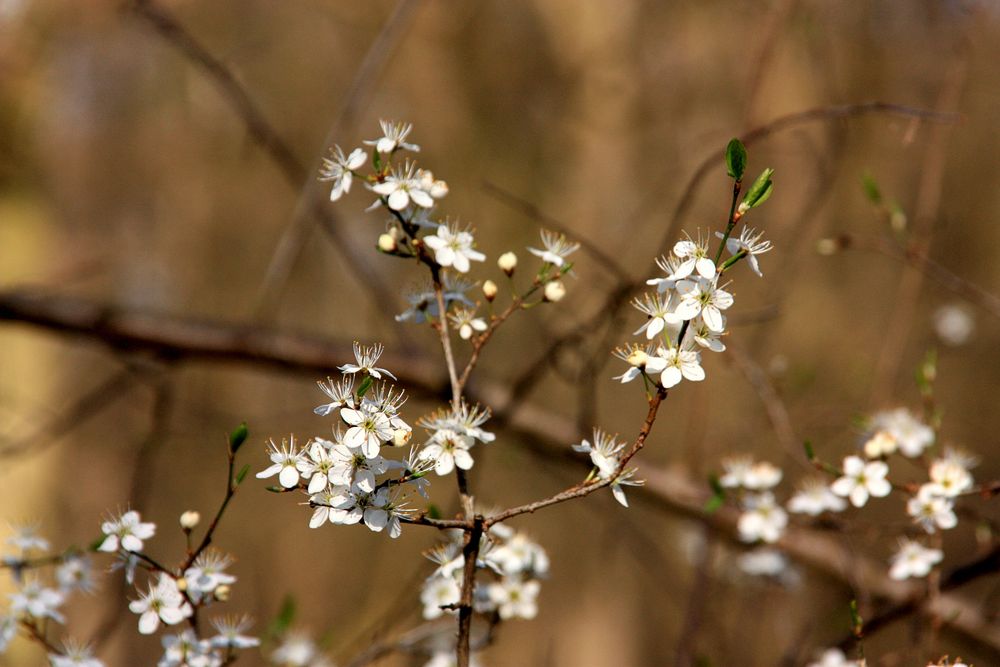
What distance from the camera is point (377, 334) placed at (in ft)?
11.4

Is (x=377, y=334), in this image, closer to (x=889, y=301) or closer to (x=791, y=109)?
(x=791, y=109)

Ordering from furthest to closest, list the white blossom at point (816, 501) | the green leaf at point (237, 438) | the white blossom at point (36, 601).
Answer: the white blossom at point (816, 501)
the white blossom at point (36, 601)
the green leaf at point (237, 438)

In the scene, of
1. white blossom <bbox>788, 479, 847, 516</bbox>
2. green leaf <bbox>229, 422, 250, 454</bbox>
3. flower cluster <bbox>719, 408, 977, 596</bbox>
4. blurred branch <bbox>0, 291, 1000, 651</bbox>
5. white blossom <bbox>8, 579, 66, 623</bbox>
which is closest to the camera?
green leaf <bbox>229, 422, 250, 454</bbox>

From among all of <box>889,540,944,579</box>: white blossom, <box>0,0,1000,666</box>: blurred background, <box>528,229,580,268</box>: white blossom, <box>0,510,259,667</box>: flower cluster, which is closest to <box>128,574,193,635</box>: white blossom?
<box>0,510,259,667</box>: flower cluster

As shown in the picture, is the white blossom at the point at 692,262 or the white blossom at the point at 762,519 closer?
the white blossom at the point at 692,262

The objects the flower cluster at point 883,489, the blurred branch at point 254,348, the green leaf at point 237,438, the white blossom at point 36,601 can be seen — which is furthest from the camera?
the blurred branch at point 254,348

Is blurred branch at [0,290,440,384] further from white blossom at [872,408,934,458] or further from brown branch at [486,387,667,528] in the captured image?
brown branch at [486,387,667,528]

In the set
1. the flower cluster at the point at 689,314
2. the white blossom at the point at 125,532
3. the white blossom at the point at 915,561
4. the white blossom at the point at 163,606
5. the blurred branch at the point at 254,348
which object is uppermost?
the blurred branch at the point at 254,348

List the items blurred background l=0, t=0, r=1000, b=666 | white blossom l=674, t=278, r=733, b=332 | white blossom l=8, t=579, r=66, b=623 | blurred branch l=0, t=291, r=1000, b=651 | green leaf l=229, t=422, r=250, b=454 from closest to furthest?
white blossom l=674, t=278, r=733, b=332 < green leaf l=229, t=422, r=250, b=454 < white blossom l=8, t=579, r=66, b=623 < blurred branch l=0, t=291, r=1000, b=651 < blurred background l=0, t=0, r=1000, b=666

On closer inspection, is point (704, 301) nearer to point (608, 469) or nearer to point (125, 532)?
point (608, 469)

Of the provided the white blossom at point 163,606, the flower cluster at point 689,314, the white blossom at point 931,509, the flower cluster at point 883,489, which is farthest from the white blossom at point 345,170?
the white blossom at point 931,509

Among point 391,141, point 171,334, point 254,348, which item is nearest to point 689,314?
point 391,141

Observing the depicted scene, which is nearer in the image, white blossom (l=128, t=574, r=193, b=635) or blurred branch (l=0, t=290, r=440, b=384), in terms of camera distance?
white blossom (l=128, t=574, r=193, b=635)

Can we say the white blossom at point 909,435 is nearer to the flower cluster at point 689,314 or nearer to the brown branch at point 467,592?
the flower cluster at point 689,314
